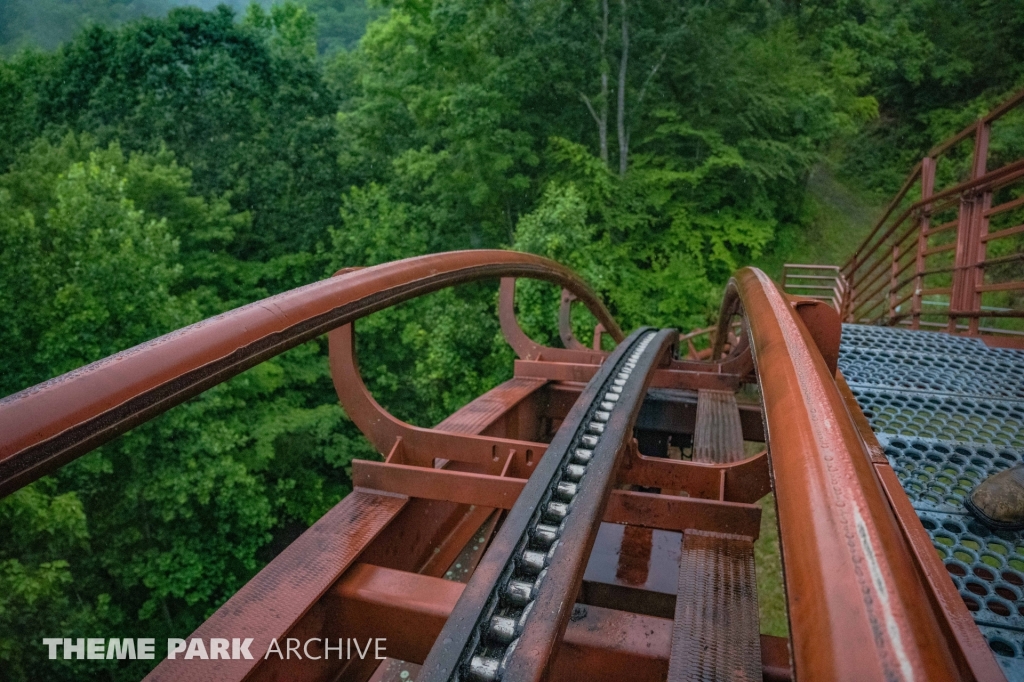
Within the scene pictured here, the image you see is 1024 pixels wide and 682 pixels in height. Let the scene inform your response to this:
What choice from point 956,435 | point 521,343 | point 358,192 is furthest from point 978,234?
point 358,192

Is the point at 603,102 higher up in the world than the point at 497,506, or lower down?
higher up

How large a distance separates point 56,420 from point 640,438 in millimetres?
2962

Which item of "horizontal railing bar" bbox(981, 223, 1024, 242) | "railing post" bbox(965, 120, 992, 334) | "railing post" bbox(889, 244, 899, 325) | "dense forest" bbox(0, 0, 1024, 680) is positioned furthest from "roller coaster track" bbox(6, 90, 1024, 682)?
"dense forest" bbox(0, 0, 1024, 680)

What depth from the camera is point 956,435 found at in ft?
7.66

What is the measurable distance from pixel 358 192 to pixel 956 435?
17.9m

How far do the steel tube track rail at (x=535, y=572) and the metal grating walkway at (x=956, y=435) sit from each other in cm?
94

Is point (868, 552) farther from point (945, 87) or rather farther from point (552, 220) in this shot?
point (945, 87)

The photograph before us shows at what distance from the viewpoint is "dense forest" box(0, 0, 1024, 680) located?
12.1 m

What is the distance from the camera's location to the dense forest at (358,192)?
39.7ft

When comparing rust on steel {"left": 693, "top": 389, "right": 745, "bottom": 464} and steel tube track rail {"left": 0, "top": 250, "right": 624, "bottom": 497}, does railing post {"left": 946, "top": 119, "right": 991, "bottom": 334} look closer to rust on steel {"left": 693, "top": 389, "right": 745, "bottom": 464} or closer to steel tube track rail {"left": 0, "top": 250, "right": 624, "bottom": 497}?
rust on steel {"left": 693, "top": 389, "right": 745, "bottom": 464}

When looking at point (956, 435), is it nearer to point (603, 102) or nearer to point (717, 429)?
point (717, 429)

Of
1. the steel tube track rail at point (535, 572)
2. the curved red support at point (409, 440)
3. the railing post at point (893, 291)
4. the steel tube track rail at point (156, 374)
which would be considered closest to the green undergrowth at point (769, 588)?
the railing post at point (893, 291)

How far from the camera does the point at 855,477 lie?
0.62 metres

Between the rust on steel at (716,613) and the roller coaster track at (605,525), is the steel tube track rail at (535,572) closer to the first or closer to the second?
the roller coaster track at (605,525)
